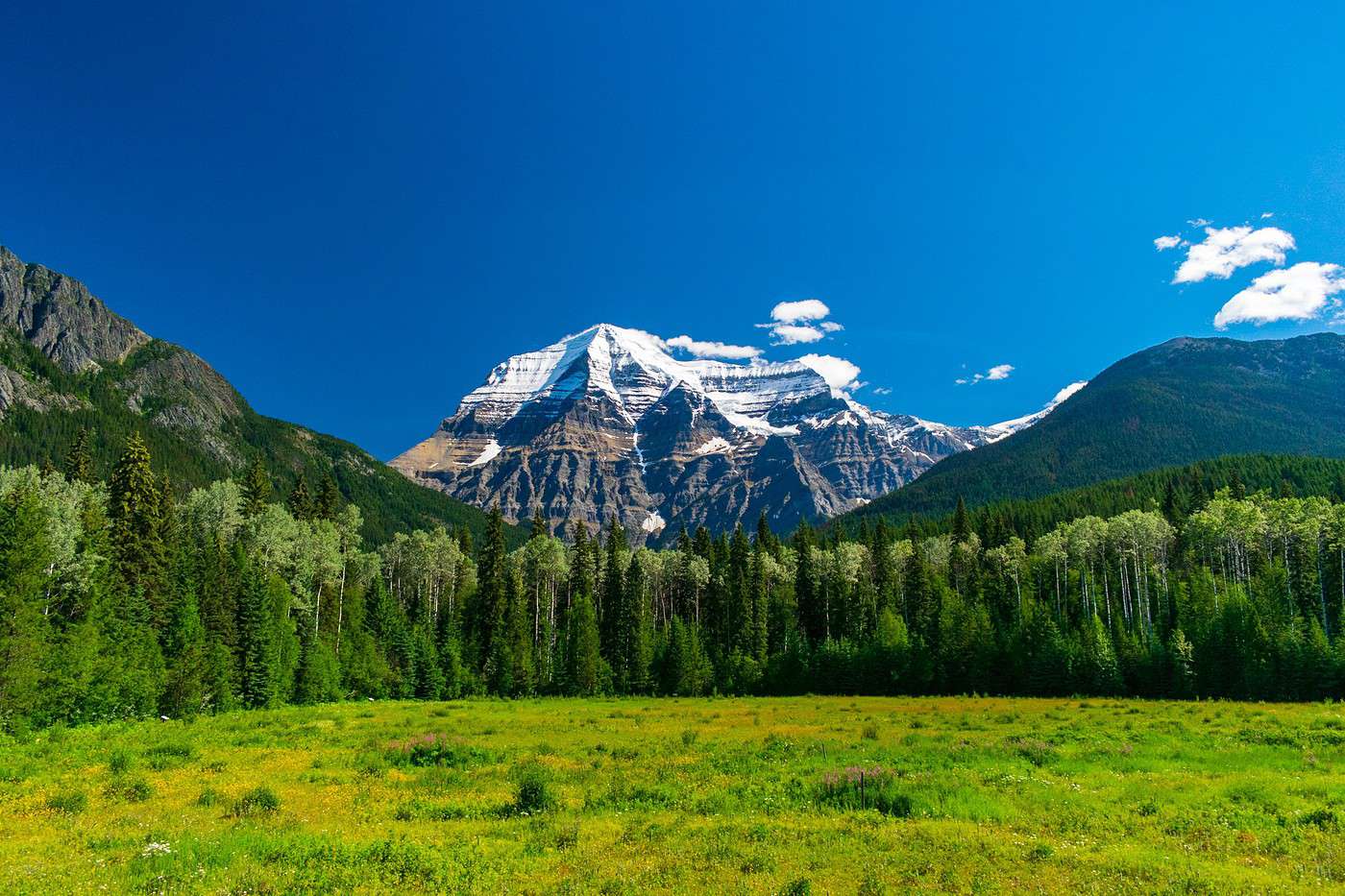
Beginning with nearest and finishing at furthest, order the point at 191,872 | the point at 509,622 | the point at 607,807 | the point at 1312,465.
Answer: the point at 191,872
the point at 607,807
the point at 509,622
the point at 1312,465

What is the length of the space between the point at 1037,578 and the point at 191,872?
122464 mm

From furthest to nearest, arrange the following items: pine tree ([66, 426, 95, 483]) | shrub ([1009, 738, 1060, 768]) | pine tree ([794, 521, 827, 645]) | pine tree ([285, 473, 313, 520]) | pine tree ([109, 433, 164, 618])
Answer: pine tree ([794, 521, 827, 645]), pine tree ([285, 473, 313, 520]), pine tree ([66, 426, 95, 483]), pine tree ([109, 433, 164, 618]), shrub ([1009, 738, 1060, 768])

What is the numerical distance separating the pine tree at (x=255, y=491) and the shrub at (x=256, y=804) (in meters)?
69.0

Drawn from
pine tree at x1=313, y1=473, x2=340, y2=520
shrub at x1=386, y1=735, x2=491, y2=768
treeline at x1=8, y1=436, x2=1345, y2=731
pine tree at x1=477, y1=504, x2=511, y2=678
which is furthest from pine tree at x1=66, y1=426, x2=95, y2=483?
shrub at x1=386, y1=735, x2=491, y2=768

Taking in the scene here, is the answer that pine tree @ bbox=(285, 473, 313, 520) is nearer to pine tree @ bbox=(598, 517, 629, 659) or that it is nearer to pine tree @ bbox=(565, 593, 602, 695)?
pine tree @ bbox=(565, 593, 602, 695)

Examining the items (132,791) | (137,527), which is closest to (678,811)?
(132,791)

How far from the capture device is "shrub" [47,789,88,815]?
22031 mm

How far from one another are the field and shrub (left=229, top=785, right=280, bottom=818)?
0.11 meters

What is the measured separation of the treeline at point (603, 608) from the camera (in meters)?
52.0

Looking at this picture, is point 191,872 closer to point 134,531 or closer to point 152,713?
point 152,713

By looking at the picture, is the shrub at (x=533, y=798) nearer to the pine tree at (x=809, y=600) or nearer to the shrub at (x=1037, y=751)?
the shrub at (x=1037, y=751)

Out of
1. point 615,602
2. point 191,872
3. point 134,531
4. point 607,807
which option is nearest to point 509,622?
point 615,602

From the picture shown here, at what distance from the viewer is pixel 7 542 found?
41312 millimetres

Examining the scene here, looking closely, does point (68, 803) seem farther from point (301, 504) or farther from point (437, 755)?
point (301, 504)
